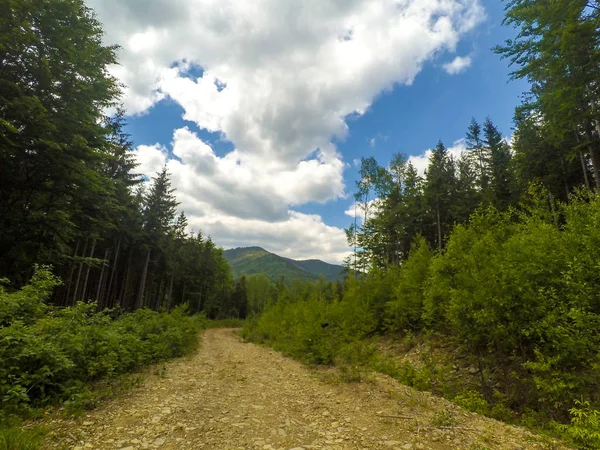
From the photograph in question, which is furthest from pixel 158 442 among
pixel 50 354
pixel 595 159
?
pixel 595 159

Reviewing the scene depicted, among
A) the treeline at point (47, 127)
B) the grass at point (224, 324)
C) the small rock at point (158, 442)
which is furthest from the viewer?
the grass at point (224, 324)

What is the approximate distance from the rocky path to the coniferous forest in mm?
901

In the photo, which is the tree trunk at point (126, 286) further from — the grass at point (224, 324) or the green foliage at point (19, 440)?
the green foliage at point (19, 440)

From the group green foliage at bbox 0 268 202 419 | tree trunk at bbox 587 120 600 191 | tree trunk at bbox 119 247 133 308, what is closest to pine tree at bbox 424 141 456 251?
tree trunk at bbox 587 120 600 191

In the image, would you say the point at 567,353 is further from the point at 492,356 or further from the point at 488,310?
the point at 492,356

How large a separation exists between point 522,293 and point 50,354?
33.4ft

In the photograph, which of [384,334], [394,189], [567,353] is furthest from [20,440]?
[394,189]

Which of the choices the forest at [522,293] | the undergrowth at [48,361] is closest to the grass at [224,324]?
the forest at [522,293]

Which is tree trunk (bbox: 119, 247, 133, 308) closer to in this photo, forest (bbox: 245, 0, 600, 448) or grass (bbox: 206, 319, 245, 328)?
grass (bbox: 206, 319, 245, 328)

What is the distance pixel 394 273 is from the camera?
15.0 metres

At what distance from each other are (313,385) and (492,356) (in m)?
5.20

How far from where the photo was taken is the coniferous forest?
5234mm

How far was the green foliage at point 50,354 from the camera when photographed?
15.7 feet

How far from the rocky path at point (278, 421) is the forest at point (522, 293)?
48.1 inches
